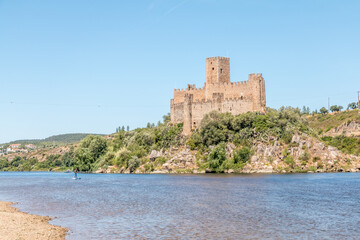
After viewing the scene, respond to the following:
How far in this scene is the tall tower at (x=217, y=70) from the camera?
218 ft

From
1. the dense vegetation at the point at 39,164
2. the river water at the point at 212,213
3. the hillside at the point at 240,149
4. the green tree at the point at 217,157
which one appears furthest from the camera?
the dense vegetation at the point at 39,164

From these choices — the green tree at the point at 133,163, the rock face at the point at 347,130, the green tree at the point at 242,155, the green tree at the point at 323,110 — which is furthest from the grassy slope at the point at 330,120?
the green tree at the point at 133,163

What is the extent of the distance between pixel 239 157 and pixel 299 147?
8.21 m

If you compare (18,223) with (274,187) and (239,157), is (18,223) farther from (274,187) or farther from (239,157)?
(239,157)

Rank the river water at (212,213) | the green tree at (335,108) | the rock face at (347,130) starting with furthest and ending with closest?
the green tree at (335,108) → the rock face at (347,130) → the river water at (212,213)

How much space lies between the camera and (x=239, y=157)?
2338 inches

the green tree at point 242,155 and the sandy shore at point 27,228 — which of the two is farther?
the green tree at point 242,155

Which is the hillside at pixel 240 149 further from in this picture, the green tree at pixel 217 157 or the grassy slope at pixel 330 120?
the grassy slope at pixel 330 120

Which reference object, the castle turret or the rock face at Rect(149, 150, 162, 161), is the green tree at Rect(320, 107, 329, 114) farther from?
the rock face at Rect(149, 150, 162, 161)

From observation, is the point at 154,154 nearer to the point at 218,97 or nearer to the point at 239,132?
the point at 218,97

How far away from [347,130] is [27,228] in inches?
3379

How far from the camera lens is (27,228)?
17906 millimetres

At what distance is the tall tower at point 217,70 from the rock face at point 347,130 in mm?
35573

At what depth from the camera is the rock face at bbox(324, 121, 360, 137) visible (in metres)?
89.2
